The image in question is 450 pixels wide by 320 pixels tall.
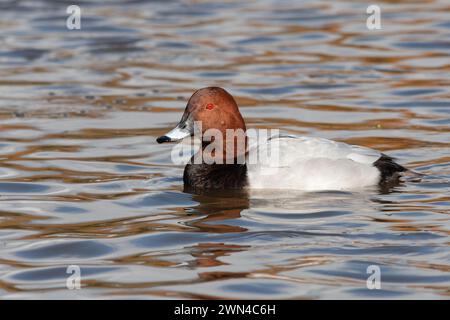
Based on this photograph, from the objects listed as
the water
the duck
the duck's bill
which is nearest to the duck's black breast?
the duck

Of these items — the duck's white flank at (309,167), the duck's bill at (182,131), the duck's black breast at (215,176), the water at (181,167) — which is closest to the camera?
the water at (181,167)

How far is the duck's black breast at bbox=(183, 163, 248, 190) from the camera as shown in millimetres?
8516

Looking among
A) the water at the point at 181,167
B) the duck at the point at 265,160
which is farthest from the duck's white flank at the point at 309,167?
the water at the point at 181,167

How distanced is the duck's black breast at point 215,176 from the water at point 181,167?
13 centimetres

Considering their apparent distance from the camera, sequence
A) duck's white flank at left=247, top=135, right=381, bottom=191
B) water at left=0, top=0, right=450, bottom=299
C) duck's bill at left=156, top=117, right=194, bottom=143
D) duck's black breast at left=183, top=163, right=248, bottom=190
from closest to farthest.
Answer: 1. water at left=0, top=0, right=450, bottom=299
2. duck's white flank at left=247, top=135, right=381, bottom=191
3. duck's black breast at left=183, top=163, right=248, bottom=190
4. duck's bill at left=156, top=117, right=194, bottom=143

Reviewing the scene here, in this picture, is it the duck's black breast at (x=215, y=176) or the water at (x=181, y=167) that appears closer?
the water at (x=181, y=167)

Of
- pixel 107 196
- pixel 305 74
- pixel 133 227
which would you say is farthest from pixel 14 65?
pixel 133 227

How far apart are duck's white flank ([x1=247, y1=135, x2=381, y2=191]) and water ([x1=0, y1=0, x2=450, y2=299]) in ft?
0.37

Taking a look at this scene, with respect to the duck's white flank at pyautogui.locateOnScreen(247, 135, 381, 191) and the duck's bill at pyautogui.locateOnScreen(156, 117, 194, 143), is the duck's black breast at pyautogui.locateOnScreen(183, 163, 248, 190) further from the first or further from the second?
the duck's bill at pyautogui.locateOnScreen(156, 117, 194, 143)

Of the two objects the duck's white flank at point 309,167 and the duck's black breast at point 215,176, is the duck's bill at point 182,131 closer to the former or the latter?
the duck's black breast at point 215,176

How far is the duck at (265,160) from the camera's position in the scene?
330 inches

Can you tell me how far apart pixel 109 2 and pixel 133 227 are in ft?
35.4

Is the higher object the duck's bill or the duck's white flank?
the duck's bill
